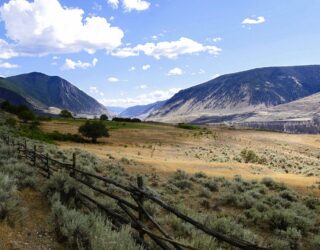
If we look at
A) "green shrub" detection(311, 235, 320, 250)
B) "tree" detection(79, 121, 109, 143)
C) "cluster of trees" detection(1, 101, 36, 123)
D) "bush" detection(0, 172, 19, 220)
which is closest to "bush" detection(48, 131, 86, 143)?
"tree" detection(79, 121, 109, 143)

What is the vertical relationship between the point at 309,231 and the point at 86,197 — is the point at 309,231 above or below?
below

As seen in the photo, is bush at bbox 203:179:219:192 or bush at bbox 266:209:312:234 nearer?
bush at bbox 266:209:312:234

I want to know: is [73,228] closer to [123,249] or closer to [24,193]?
[123,249]

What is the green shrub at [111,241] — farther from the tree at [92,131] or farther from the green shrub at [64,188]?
the tree at [92,131]

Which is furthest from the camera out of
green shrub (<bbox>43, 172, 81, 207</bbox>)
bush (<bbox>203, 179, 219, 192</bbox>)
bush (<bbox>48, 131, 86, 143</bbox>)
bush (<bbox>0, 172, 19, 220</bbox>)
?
bush (<bbox>48, 131, 86, 143</bbox>)

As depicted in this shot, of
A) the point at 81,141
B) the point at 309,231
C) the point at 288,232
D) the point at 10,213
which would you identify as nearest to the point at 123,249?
the point at 10,213

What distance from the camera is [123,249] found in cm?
593

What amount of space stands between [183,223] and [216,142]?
172 feet

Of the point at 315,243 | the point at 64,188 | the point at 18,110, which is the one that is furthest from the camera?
the point at 18,110

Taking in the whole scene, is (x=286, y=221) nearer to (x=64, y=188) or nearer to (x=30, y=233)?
(x=64, y=188)

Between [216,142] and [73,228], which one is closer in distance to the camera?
[73,228]

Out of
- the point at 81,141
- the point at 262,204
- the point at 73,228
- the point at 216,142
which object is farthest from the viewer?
the point at 216,142

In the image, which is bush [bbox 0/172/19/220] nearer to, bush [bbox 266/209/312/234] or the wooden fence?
the wooden fence

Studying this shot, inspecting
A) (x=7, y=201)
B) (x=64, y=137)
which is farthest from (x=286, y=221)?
(x=64, y=137)
